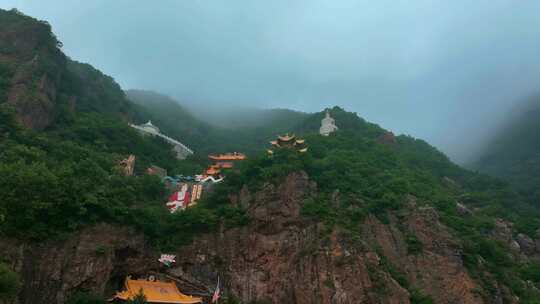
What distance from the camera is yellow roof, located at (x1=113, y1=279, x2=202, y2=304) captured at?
26.0m

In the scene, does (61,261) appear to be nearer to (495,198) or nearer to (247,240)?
(247,240)

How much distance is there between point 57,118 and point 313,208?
20.8 metres

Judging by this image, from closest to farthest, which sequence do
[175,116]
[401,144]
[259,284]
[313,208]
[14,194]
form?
[14,194] → [259,284] → [313,208] → [401,144] → [175,116]

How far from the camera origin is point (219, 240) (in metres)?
30.2

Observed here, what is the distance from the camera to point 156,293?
2673cm

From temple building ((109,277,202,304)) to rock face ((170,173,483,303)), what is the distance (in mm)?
1436

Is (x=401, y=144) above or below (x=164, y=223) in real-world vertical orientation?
above

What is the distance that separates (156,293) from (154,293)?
0.10m

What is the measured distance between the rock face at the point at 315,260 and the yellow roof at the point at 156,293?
1437 mm

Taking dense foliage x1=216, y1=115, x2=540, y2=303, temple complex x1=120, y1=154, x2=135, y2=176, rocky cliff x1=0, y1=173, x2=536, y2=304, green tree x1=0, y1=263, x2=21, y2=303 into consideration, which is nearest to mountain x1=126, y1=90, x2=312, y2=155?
dense foliage x1=216, y1=115, x2=540, y2=303

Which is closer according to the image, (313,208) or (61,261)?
(61,261)

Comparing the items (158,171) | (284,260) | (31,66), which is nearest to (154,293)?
(284,260)

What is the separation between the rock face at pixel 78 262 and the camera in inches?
927

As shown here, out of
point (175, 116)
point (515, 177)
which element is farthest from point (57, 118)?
point (515, 177)
